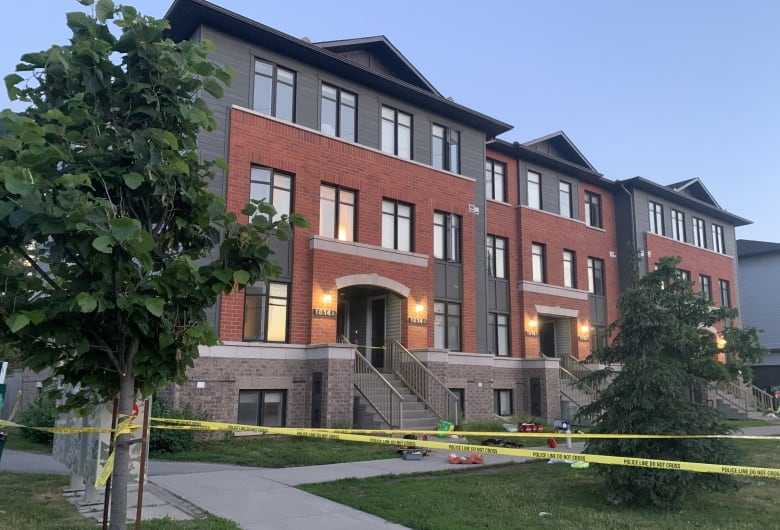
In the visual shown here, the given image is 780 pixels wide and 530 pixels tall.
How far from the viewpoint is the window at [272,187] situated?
17.8 metres

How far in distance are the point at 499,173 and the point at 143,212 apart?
886 inches

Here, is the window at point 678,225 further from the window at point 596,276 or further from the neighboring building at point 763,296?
the neighboring building at point 763,296

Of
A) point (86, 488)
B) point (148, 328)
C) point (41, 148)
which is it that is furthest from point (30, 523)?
point (41, 148)

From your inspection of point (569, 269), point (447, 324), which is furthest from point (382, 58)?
point (569, 269)

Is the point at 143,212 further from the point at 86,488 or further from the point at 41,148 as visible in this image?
the point at 86,488

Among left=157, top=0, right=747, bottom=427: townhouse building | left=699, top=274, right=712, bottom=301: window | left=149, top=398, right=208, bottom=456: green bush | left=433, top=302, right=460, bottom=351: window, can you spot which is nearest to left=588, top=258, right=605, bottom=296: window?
left=157, top=0, right=747, bottom=427: townhouse building

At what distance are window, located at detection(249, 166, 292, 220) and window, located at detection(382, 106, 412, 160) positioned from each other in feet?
13.9

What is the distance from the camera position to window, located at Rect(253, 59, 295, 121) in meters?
18.2

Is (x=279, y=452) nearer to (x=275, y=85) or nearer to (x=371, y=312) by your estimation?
(x=371, y=312)

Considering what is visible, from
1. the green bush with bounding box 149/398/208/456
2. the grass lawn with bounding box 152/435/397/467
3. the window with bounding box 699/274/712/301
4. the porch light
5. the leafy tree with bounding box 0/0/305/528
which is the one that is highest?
the window with bounding box 699/274/712/301

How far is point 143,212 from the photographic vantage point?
509 cm

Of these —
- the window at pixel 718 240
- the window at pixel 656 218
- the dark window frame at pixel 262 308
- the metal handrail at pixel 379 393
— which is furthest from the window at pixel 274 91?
the window at pixel 718 240

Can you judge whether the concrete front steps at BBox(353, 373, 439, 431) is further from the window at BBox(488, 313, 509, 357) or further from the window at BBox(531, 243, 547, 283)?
the window at BBox(531, 243, 547, 283)

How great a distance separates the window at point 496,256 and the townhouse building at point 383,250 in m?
0.08
